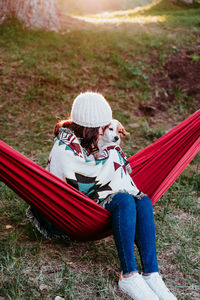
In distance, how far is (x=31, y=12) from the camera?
16.4 feet

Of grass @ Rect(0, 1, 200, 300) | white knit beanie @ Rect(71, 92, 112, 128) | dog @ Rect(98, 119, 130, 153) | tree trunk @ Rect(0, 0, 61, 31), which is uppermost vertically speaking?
tree trunk @ Rect(0, 0, 61, 31)

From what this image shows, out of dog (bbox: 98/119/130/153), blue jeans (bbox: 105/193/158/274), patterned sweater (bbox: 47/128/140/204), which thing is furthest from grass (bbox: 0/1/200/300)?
dog (bbox: 98/119/130/153)

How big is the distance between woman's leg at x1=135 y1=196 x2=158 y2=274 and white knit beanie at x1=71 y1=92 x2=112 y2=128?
1.59 feet

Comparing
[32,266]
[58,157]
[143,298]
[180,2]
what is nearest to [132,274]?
[143,298]

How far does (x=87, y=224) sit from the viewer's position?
1.79 metres

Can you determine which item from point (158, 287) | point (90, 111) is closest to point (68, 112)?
point (90, 111)

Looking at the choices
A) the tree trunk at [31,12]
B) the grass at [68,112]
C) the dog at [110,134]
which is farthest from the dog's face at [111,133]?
the tree trunk at [31,12]

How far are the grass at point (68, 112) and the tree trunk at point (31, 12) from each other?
0.45 ft

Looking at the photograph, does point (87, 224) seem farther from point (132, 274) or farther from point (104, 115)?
point (104, 115)

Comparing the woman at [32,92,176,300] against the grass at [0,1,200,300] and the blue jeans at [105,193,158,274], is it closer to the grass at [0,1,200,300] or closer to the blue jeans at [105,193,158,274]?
the blue jeans at [105,193,158,274]

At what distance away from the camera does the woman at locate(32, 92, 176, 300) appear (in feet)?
5.61

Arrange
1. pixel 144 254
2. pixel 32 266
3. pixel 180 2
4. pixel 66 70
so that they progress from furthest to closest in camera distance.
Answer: pixel 180 2 < pixel 66 70 < pixel 32 266 < pixel 144 254

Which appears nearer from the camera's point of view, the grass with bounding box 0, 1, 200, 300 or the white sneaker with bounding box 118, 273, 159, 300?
the white sneaker with bounding box 118, 273, 159, 300

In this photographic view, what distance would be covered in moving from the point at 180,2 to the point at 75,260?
27.3 feet
